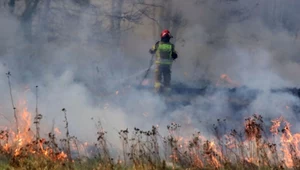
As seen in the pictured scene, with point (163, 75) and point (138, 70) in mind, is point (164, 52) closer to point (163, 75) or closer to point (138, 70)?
point (163, 75)

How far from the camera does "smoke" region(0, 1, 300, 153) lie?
31.5 feet

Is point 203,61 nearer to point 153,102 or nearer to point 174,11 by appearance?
point 174,11

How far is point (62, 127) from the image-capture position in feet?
27.8

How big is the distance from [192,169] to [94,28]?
14588 millimetres

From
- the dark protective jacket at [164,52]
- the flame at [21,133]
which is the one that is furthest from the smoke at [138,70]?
the dark protective jacket at [164,52]

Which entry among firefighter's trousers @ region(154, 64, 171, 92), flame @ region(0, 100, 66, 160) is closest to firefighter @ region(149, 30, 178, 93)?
firefighter's trousers @ region(154, 64, 171, 92)

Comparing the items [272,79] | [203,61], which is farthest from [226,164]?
[203,61]

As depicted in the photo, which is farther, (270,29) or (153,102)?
(270,29)

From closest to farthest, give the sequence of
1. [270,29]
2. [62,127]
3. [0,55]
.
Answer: [62,127] < [0,55] < [270,29]

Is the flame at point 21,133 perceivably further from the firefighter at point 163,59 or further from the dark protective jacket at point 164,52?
the dark protective jacket at point 164,52

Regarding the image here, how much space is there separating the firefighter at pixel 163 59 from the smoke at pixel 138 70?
0.52m

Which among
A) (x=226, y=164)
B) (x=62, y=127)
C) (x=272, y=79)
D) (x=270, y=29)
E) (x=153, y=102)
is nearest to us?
(x=226, y=164)

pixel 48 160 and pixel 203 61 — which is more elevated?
pixel 203 61

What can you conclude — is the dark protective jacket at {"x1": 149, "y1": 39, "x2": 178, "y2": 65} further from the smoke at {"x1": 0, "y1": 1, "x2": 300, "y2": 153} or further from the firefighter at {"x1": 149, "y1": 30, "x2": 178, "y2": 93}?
the smoke at {"x1": 0, "y1": 1, "x2": 300, "y2": 153}
